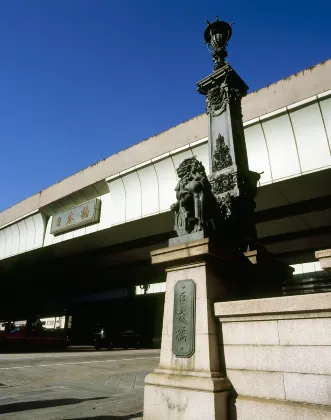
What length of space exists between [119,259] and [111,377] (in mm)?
13993

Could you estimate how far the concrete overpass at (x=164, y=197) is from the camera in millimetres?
10945

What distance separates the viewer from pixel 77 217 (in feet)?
57.0

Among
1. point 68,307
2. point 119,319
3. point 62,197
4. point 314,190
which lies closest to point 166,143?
point 314,190

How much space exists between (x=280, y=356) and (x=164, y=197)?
11.0m

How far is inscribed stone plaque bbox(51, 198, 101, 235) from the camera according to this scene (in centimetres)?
1664

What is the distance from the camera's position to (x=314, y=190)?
12109mm

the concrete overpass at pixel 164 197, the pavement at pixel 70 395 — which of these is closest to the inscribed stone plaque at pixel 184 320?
the pavement at pixel 70 395

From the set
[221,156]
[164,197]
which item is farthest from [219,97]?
[164,197]

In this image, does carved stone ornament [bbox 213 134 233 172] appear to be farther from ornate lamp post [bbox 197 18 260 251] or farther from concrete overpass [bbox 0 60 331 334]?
concrete overpass [bbox 0 60 331 334]

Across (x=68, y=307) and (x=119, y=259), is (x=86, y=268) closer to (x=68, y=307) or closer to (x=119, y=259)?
(x=119, y=259)

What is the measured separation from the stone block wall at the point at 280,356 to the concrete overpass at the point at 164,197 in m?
8.47

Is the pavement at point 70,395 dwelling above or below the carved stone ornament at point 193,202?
below

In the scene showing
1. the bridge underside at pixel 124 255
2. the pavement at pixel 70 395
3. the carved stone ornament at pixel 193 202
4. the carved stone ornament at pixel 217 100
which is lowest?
the pavement at pixel 70 395

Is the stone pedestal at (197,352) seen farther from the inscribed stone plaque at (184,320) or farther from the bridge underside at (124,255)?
the bridge underside at (124,255)
